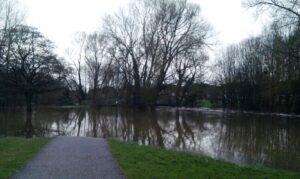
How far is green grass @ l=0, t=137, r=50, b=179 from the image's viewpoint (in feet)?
26.7

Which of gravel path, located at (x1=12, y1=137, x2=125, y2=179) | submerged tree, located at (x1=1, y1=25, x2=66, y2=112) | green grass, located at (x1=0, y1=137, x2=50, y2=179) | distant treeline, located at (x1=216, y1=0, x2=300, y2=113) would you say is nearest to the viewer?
gravel path, located at (x1=12, y1=137, x2=125, y2=179)

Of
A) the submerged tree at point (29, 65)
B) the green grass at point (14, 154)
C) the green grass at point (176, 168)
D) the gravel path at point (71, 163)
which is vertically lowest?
the green grass at point (176, 168)

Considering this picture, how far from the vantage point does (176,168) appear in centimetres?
902

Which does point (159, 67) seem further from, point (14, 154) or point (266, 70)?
point (14, 154)

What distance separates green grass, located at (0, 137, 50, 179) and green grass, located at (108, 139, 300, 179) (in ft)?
7.92

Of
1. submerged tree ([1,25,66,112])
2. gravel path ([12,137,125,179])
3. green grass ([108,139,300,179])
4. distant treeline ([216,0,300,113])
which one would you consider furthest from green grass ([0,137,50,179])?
submerged tree ([1,25,66,112])

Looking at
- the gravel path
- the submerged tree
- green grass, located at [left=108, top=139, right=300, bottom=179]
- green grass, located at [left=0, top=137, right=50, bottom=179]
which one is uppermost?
the submerged tree

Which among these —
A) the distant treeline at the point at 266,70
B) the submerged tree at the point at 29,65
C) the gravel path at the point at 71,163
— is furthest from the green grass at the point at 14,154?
the submerged tree at the point at 29,65

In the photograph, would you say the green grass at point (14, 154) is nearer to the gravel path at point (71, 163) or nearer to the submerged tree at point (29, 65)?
the gravel path at point (71, 163)

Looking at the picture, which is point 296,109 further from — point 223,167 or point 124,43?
point 223,167

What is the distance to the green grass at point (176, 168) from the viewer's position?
818cm

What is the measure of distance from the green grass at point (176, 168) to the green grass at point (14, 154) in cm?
241

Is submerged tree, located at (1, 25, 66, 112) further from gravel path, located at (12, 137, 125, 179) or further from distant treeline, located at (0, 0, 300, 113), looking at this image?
gravel path, located at (12, 137, 125, 179)

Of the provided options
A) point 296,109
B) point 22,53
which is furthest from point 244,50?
point 22,53
